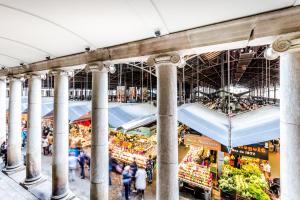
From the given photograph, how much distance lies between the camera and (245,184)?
260 inches

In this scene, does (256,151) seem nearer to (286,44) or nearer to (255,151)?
(255,151)

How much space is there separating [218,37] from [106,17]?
2069mm

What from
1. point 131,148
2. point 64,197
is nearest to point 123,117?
point 131,148

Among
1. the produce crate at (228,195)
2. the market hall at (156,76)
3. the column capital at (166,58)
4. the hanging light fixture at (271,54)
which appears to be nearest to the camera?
the market hall at (156,76)

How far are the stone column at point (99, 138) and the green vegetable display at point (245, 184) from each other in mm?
4031

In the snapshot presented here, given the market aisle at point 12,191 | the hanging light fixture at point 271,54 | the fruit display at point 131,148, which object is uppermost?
the hanging light fixture at point 271,54

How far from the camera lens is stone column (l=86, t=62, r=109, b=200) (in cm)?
570

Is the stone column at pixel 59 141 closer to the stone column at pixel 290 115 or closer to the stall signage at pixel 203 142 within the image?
the stall signage at pixel 203 142

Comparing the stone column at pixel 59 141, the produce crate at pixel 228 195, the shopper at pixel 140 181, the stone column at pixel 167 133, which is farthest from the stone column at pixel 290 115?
the stone column at pixel 59 141

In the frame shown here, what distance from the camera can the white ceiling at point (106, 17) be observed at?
3.10 meters

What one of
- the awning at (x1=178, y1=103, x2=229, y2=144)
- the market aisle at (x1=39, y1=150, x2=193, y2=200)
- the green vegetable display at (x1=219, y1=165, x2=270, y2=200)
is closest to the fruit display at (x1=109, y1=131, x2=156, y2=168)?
the market aisle at (x1=39, y1=150, x2=193, y2=200)

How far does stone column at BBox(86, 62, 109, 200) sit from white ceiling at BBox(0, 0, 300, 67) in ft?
3.44

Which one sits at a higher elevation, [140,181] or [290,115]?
[290,115]

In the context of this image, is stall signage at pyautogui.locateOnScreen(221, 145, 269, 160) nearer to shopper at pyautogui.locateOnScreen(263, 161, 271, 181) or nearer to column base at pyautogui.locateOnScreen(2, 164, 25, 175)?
shopper at pyautogui.locateOnScreen(263, 161, 271, 181)
